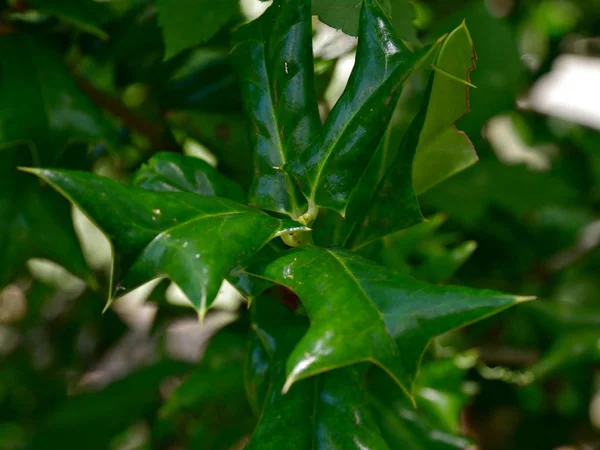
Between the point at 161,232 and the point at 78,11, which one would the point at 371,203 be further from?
the point at 78,11

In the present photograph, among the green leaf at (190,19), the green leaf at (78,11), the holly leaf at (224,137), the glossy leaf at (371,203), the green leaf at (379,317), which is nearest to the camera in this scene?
the green leaf at (379,317)

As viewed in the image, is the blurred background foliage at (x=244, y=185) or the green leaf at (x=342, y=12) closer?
the green leaf at (x=342, y=12)

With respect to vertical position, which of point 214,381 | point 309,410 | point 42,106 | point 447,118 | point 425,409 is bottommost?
point 425,409

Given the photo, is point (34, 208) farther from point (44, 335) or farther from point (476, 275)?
point (44, 335)

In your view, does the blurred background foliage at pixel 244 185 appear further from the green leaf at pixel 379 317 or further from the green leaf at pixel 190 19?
the green leaf at pixel 379 317

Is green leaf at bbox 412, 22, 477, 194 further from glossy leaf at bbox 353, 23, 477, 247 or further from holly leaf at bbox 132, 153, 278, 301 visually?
holly leaf at bbox 132, 153, 278, 301

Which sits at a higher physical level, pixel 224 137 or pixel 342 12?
pixel 342 12

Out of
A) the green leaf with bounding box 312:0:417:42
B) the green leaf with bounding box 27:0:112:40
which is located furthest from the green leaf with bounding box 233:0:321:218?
the green leaf with bounding box 27:0:112:40

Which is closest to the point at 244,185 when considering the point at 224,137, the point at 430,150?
the point at 224,137

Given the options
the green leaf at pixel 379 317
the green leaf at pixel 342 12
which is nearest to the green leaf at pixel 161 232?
the green leaf at pixel 379 317
